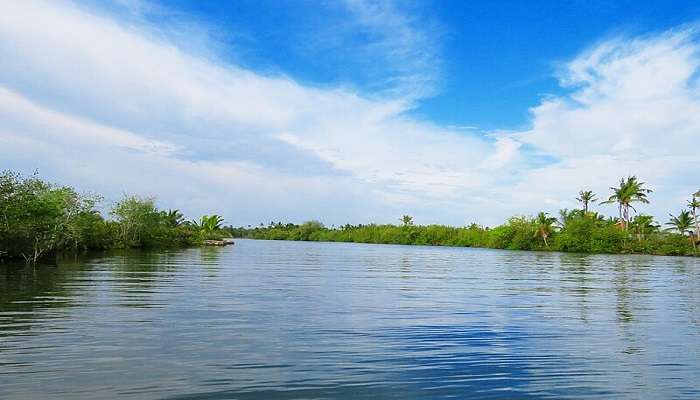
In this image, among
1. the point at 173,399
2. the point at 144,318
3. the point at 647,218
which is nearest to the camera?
the point at 173,399

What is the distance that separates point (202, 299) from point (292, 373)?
1087 centimetres

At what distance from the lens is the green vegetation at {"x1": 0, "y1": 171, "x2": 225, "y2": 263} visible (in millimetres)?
31689

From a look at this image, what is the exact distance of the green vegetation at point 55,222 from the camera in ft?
104

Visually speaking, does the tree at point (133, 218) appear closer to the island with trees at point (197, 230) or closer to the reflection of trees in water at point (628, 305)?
the island with trees at point (197, 230)

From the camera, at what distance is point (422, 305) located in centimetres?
1972

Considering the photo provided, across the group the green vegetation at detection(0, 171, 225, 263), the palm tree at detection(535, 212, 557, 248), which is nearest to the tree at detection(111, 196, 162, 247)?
the green vegetation at detection(0, 171, 225, 263)

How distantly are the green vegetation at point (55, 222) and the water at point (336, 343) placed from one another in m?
9.68

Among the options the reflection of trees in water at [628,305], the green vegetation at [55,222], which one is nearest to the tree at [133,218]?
the green vegetation at [55,222]

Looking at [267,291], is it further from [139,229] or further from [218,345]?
[139,229]

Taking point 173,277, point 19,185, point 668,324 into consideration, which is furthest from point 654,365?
point 19,185

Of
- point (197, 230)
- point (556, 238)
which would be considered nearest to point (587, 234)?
point (556, 238)

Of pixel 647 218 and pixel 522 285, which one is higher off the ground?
pixel 647 218

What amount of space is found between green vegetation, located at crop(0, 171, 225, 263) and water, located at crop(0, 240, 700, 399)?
9676 millimetres

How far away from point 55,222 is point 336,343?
102 feet
